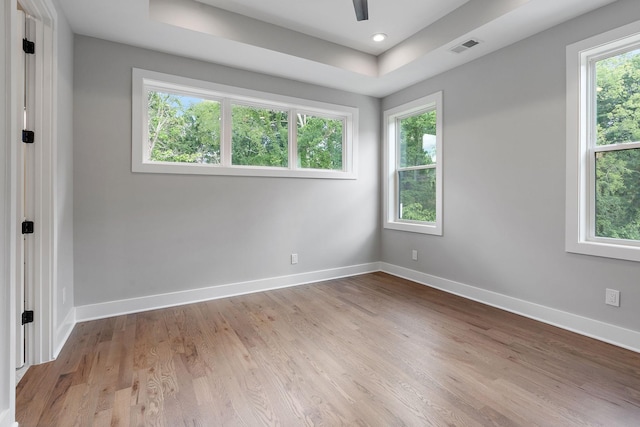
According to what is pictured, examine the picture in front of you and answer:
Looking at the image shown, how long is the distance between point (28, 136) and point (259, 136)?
2134 mm

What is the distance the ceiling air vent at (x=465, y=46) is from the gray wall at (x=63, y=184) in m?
3.36

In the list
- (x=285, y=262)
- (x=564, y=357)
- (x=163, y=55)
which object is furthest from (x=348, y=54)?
(x=564, y=357)

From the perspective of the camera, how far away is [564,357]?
7.07ft

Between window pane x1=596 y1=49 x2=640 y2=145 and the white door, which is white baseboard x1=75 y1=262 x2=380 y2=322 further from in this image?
window pane x1=596 y1=49 x2=640 y2=145

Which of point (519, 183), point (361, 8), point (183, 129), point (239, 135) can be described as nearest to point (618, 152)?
point (519, 183)

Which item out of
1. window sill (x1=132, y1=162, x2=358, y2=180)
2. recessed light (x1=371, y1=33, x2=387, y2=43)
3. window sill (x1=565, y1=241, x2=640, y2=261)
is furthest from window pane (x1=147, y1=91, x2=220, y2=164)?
window sill (x1=565, y1=241, x2=640, y2=261)

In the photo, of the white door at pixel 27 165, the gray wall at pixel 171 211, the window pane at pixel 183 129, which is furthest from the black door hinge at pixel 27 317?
the window pane at pixel 183 129

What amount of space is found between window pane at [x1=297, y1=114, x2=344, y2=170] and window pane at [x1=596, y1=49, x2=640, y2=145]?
9.02 ft

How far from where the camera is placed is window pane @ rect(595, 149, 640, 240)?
7.67ft

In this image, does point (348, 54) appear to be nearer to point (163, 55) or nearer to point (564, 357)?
point (163, 55)

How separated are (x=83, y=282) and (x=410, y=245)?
144 inches

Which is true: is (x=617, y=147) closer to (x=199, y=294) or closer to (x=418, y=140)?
(x=418, y=140)

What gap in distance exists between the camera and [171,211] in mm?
3188

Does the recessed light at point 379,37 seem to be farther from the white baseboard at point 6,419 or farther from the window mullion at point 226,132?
the white baseboard at point 6,419
